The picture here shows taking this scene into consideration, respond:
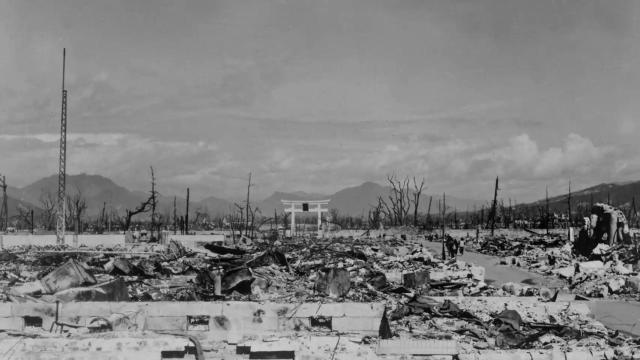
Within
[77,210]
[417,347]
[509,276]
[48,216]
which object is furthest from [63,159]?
[48,216]

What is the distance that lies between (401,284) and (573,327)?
6008mm

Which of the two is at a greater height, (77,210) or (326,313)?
(77,210)

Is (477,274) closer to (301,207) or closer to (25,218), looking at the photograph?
(301,207)

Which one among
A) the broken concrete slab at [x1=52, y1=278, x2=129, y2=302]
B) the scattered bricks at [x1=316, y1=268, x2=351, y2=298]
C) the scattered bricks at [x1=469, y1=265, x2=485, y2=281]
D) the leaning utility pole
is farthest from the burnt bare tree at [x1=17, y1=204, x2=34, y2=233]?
the broken concrete slab at [x1=52, y1=278, x2=129, y2=302]

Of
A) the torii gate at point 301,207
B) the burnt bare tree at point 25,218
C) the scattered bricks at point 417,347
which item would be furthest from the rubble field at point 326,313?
the burnt bare tree at point 25,218

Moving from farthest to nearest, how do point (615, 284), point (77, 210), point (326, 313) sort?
1. point (77, 210)
2. point (615, 284)
3. point (326, 313)

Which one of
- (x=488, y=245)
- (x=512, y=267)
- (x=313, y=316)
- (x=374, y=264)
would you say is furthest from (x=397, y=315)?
(x=488, y=245)

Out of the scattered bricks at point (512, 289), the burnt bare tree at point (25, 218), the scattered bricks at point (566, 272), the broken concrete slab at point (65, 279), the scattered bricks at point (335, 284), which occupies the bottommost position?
the scattered bricks at point (512, 289)

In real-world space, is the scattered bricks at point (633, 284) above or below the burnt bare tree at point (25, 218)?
below

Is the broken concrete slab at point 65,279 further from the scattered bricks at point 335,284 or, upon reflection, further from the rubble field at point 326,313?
the scattered bricks at point 335,284

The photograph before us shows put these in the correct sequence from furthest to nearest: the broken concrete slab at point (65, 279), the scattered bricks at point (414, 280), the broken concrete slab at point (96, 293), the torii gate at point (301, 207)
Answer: the torii gate at point (301, 207), the scattered bricks at point (414, 280), the broken concrete slab at point (65, 279), the broken concrete slab at point (96, 293)

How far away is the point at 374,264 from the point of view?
69.8 ft

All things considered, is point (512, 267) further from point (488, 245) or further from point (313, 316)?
point (313, 316)

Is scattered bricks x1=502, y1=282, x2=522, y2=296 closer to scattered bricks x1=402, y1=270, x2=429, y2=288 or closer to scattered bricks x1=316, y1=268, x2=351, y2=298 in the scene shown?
scattered bricks x1=402, y1=270, x2=429, y2=288
